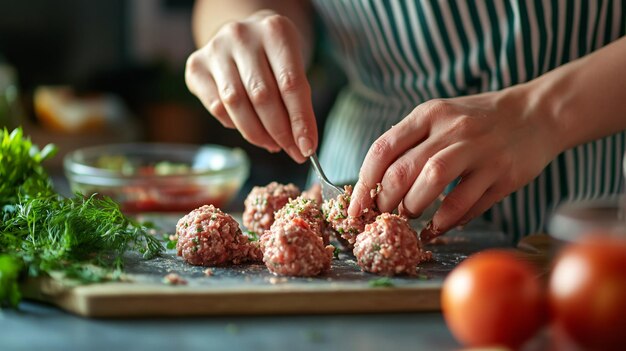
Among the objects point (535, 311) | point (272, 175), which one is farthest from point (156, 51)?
point (535, 311)

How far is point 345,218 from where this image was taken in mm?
1717

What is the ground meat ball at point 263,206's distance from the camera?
1.87 meters

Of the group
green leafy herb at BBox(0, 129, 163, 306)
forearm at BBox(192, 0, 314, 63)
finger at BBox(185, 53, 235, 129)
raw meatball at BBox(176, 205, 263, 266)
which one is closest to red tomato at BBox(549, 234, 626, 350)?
raw meatball at BBox(176, 205, 263, 266)

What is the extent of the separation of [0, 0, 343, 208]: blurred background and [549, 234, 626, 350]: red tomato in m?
3.05

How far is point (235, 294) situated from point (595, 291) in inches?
23.5

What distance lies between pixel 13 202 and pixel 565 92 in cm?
120

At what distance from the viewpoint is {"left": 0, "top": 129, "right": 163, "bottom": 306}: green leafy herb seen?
4.94 ft

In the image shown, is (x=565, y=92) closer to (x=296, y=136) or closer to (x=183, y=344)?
(x=296, y=136)

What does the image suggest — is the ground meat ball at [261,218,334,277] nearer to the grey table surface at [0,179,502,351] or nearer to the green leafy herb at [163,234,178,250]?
the grey table surface at [0,179,502,351]

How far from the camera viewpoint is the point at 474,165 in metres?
1.62

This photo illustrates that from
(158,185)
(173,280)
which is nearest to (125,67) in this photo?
(158,185)

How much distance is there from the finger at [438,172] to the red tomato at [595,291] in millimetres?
428

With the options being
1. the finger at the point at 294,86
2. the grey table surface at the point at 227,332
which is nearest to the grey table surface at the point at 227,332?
the grey table surface at the point at 227,332

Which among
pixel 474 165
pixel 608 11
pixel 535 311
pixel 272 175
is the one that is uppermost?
pixel 608 11
